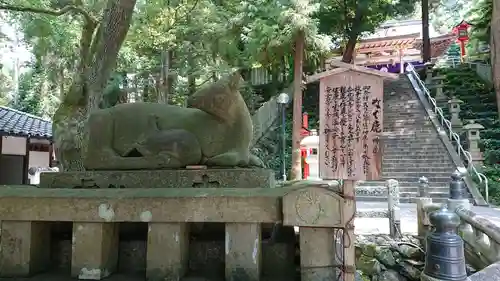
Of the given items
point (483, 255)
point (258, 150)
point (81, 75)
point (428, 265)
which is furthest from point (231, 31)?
point (428, 265)

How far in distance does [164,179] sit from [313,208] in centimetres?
143

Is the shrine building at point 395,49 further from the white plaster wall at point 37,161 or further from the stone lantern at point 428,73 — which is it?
the white plaster wall at point 37,161

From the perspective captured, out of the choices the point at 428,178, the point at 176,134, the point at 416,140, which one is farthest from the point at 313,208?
the point at 416,140

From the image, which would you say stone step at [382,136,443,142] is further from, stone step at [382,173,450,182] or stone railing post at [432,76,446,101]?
stone railing post at [432,76,446,101]

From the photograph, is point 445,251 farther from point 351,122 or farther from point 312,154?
point 312,154

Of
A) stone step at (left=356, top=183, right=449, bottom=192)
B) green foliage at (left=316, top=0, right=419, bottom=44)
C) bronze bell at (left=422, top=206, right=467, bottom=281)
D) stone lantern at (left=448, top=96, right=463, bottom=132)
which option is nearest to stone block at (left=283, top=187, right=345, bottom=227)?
bronze bell at (left=422, top=206, right=467, bottom=281)

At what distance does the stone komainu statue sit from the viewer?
3463mm

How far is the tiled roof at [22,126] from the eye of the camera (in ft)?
38.5

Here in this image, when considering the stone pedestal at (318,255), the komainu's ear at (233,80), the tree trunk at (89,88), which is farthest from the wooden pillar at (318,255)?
the tree trunk at (89,88)

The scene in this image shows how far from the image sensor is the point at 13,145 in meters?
13.3

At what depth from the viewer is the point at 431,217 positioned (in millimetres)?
2568

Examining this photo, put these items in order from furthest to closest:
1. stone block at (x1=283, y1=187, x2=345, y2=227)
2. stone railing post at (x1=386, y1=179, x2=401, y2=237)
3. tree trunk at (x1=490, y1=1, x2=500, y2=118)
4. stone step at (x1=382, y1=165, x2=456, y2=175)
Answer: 1. stone step at (x1=382, y1=165, x2=456, y2=175)
2. tree trunk at (x1=490, y1=1, x2=500, y2=118)
3. stone railing post at (x1=386, y1=179, x2=401, y2=237)
4. stone block at (x1=283, y1=187, x2=345, y2=227)

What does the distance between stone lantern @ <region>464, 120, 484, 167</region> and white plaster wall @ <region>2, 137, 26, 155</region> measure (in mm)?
16542

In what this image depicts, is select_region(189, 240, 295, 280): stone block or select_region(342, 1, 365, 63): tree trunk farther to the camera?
select_region(342, 1, 365, 63): tree trunk
